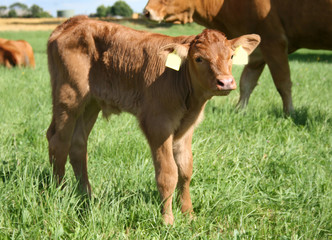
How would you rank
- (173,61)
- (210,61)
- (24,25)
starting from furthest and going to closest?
(24,25), (173,61), (210,61)

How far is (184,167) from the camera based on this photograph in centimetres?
294

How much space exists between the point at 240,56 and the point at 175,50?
1.56 feet

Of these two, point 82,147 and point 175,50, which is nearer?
point 175,50

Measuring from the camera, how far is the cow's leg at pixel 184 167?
9.45ft

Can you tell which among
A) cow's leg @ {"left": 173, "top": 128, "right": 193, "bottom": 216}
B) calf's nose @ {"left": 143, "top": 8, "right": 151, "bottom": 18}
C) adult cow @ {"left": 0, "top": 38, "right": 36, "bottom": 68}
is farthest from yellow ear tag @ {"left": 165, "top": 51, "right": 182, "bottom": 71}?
adult cow @ {"left": 0, "top": 38, "right": 36, "bottom": 68}

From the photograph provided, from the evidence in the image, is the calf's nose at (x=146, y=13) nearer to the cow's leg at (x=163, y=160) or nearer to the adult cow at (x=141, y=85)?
the adult cow at (x=141, y=85)

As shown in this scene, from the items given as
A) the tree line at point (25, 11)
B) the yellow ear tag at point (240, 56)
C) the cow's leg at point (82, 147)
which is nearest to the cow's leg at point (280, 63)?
the yellow ear tag at point (240, 56)

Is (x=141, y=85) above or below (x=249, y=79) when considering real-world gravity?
above

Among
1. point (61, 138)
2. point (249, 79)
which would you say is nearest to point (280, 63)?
point (249, 79)

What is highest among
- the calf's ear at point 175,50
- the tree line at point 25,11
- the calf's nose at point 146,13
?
the calf's nose at point 146,13

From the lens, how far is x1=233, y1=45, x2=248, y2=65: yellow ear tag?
2674 mm

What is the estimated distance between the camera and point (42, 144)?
3.97m

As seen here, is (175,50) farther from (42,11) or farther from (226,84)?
(42,11)

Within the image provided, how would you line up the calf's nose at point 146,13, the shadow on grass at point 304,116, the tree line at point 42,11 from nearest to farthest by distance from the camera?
the calf's nose at point 146,13 → the shadow on grass at point 304,116 → the tree line at point 42,11
